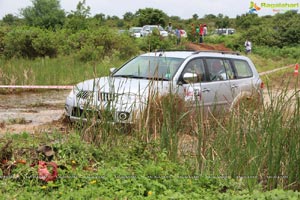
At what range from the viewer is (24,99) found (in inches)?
583

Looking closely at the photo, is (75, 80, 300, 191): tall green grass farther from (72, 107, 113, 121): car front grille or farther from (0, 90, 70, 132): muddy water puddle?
(0, 90, 70, 132): muddy water puddle

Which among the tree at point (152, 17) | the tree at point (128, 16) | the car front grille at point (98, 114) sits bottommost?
the car front grille at point (98, 114)

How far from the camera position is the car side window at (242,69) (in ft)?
35.8

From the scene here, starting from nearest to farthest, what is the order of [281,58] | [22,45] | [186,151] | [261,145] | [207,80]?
[261,145] < [186,151] < [207,80] < [22,45] < [281,58]

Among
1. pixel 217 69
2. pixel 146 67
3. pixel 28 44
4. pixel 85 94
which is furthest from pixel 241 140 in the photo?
pixel 28 44

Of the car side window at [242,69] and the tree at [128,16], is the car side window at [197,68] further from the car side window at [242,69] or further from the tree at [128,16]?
the tree at [128,16]

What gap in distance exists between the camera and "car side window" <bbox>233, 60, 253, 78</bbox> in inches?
430

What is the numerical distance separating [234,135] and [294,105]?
2.34 feet

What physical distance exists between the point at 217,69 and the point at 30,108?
5180mm

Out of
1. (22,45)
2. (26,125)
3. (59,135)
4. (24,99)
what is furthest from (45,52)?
(59,135)

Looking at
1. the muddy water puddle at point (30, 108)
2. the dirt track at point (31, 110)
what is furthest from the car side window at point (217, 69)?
the muddy water puddle at point (30, 108)

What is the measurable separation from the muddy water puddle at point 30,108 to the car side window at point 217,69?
11.4ft

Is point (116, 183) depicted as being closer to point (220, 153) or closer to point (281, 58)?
point (220, 153)

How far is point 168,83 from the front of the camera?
7.12m
